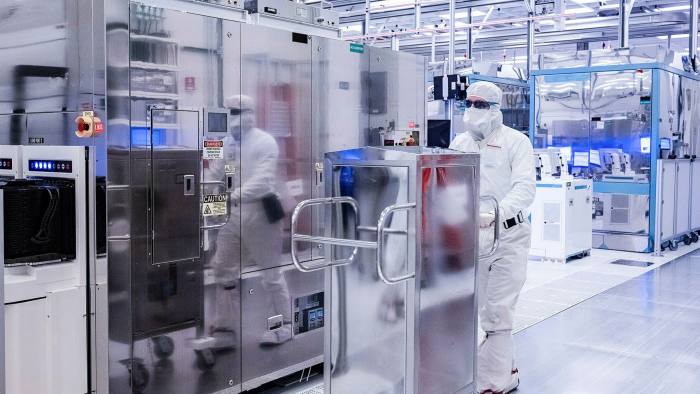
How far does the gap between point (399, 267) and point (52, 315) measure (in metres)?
1.59

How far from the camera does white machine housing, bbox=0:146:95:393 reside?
3.00 meters

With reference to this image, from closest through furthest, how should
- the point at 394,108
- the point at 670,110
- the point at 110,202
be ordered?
1. the point at 110,202
2. the point at 394,108
3. the point at 670,110

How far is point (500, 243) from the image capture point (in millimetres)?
4012

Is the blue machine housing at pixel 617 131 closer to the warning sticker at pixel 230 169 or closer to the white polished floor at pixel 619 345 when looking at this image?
the white polished floor at pixel 619 345

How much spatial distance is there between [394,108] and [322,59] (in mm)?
899

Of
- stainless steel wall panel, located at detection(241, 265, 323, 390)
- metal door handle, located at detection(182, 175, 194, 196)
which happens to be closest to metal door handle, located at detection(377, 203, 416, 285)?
metal door handle, located at detection(182, 175, 194, 196)

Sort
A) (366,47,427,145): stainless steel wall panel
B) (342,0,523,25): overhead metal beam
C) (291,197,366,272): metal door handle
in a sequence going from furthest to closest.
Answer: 1. (342,0,523,25): overhead metal beam
2. (366,47,427,145): stainless steel wall panel
3. (291,197,366,272): metal door handle

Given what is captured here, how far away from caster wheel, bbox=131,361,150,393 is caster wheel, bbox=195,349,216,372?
0.33 meters

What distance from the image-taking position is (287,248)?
14.2ft

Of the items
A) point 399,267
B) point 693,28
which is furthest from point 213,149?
point 693,28

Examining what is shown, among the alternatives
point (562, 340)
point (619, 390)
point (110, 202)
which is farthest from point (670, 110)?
point (110, 202)

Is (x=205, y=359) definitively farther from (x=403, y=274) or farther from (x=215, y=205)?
(x=403, y=274)

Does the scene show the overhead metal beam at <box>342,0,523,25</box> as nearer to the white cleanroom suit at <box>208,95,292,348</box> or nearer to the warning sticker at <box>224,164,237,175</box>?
the white cleanroom suit at <box>208,95,292,348</box>

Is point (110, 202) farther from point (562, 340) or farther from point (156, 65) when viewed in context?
point (562, 340)
